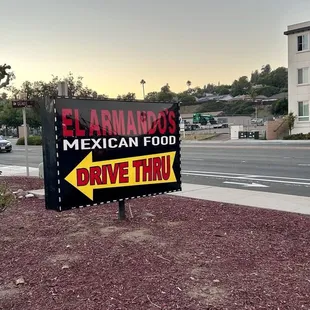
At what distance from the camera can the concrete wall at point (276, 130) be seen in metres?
39.3

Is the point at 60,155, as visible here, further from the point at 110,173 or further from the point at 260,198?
the point at 260,198

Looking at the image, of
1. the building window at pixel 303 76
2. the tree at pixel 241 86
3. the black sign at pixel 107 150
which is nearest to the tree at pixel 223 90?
the tree at pixel 241 86

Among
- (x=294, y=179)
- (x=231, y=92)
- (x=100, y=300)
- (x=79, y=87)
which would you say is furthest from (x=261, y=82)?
(x=100, y=300)

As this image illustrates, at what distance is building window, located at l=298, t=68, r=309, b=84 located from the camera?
1486 inches

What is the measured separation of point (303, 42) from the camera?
37.9 meters

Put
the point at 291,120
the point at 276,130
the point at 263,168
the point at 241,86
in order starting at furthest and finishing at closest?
1. the point at 241,86
2. the point at 276,130
3. the point at 291,120
4. the point at 263,168

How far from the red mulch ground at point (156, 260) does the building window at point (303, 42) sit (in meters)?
34.6

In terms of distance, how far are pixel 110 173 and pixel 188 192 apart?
427cm

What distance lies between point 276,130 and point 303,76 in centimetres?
559

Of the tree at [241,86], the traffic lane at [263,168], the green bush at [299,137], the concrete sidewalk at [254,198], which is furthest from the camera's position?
the tree at [241,86]

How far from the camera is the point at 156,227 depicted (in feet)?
20.0

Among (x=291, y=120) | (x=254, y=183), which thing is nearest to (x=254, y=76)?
(x=291, y=120)

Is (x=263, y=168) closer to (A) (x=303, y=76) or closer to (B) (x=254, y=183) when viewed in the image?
(B) (x=254, y=183)

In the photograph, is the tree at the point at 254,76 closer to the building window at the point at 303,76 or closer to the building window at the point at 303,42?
the building window at the point at 303,42
